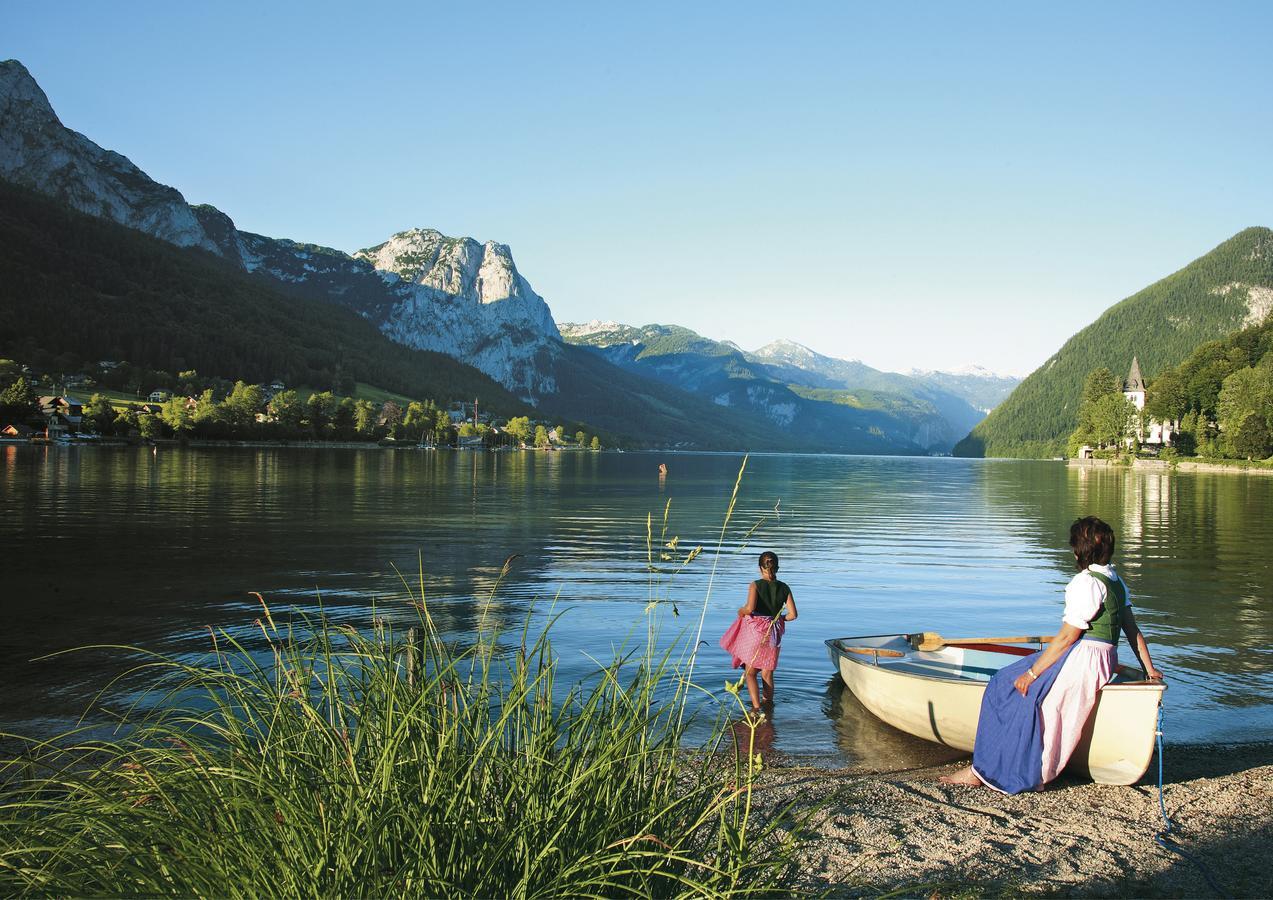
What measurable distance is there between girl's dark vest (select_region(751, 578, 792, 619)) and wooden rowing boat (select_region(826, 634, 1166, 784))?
1.21 meters

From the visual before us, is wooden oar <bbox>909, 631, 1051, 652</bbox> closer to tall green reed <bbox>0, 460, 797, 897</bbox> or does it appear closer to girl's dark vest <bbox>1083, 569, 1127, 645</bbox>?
girl's dark vest <bbox>1083, 569, 1127, 645</bbox>

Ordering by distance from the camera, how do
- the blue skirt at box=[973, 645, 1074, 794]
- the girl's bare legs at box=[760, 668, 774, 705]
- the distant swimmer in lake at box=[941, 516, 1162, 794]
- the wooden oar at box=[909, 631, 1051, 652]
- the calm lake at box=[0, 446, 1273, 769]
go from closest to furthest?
the distant swimmer in lake at box=[941, 516, 1162, 794] → the blue skirt at box=[973, 645, 1074, 794] → the wooden oar at box=[909, 631, 1051, 652] → the girl's bare legs at box=[760, 668, 774, 705] → the calm lake at box=[0, 446, 1273, 769]

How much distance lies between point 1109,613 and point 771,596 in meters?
4.41

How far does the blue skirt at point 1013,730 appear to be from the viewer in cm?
829

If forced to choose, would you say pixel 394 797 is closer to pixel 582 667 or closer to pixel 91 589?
pixel 582 667

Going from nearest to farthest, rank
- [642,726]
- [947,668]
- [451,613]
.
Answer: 1. [642,726]
2. [947,668]
3. [451,613]

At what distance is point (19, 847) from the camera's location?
350cm

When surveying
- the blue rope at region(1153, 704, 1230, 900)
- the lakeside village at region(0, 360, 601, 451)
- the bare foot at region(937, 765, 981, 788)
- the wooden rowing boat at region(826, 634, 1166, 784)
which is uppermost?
the lakeside village at region(0, 360, 601, 451)

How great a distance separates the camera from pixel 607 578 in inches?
974

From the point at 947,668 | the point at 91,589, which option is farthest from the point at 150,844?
the point at 91,589

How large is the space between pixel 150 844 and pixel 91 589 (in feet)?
66.9

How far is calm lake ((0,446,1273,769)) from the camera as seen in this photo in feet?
43.7

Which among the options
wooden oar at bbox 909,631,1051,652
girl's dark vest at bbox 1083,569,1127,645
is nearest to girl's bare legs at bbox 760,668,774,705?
wooden oar at bbox 909,631,1051,652

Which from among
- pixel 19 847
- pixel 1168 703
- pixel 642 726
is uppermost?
pixel 642 726
